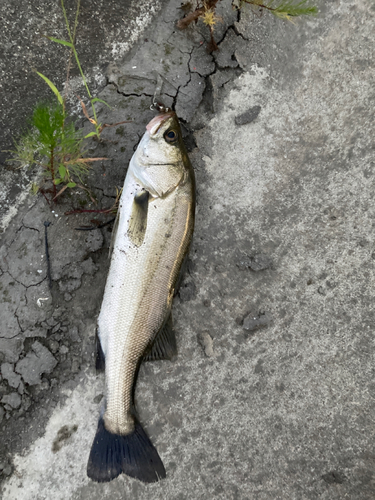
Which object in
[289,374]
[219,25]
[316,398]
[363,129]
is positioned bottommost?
[316,398]

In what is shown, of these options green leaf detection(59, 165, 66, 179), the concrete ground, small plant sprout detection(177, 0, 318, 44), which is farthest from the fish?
small plant sprout detection(177, 0, 318, 44)

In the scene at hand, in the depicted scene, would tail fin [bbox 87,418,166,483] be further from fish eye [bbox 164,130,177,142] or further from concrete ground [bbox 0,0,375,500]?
fish eye [bbox 164,130,177,142]

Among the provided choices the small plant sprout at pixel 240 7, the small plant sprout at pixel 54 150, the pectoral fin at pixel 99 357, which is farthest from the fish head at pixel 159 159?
the pectoral fin at pixel 99 357

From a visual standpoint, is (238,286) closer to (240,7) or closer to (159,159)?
(159,159)

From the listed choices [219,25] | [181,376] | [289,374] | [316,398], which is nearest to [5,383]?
[181,376]

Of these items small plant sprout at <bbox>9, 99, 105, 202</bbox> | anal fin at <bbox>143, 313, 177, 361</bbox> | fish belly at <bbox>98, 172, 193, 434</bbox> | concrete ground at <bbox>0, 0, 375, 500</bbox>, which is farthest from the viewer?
concrete ground at <bbox>0, 0, 375, 500</bbox>

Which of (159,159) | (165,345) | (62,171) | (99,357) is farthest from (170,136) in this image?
(99,357)

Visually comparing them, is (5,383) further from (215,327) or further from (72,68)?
(72,68)
